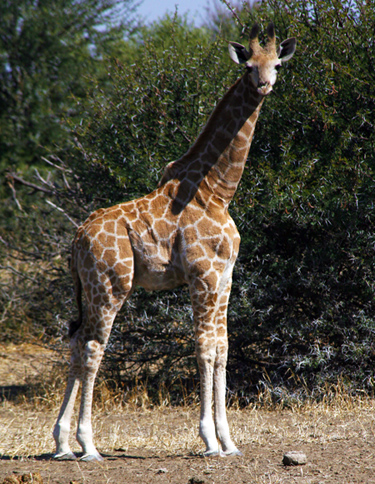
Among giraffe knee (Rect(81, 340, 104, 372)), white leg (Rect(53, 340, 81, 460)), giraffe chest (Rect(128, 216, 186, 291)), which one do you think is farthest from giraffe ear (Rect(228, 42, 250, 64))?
white leg (Rect(53, 340, 81, 460))

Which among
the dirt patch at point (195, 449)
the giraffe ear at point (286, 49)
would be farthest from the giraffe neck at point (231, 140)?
the dirt patch at point (195, 449)

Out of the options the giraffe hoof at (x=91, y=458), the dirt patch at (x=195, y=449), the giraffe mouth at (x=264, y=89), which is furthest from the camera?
the giraffe hoof at (x=91, y=458)

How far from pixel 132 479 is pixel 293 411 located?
9.42 ft

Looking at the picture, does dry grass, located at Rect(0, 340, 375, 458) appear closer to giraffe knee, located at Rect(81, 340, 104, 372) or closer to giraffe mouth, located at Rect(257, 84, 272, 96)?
giraffe knee, located at Rect(81, 340, 104, 372)

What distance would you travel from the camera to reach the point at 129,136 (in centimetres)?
760

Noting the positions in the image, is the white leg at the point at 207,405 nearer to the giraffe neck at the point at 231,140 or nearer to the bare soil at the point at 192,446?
the bare soil at the point at 192,446

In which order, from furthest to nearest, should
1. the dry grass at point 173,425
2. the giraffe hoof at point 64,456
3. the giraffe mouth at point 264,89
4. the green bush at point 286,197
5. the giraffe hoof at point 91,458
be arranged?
the green bush at point 286,197
the dry grass at point 173,425
the giraffe hoof at point 64,456
the giraffe hoof at point 91,458
the giraffe mouth at point 264,89

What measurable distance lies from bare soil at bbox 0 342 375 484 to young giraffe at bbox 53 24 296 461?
0.32 metres

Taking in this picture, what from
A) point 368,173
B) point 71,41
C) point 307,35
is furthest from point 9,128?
point 368,173

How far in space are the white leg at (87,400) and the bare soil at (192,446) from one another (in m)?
0.13

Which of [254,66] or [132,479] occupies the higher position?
[254,66]

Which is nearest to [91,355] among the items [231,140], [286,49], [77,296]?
[77,296]

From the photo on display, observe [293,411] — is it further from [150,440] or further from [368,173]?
[368,173]

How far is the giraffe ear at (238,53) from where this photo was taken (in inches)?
189
